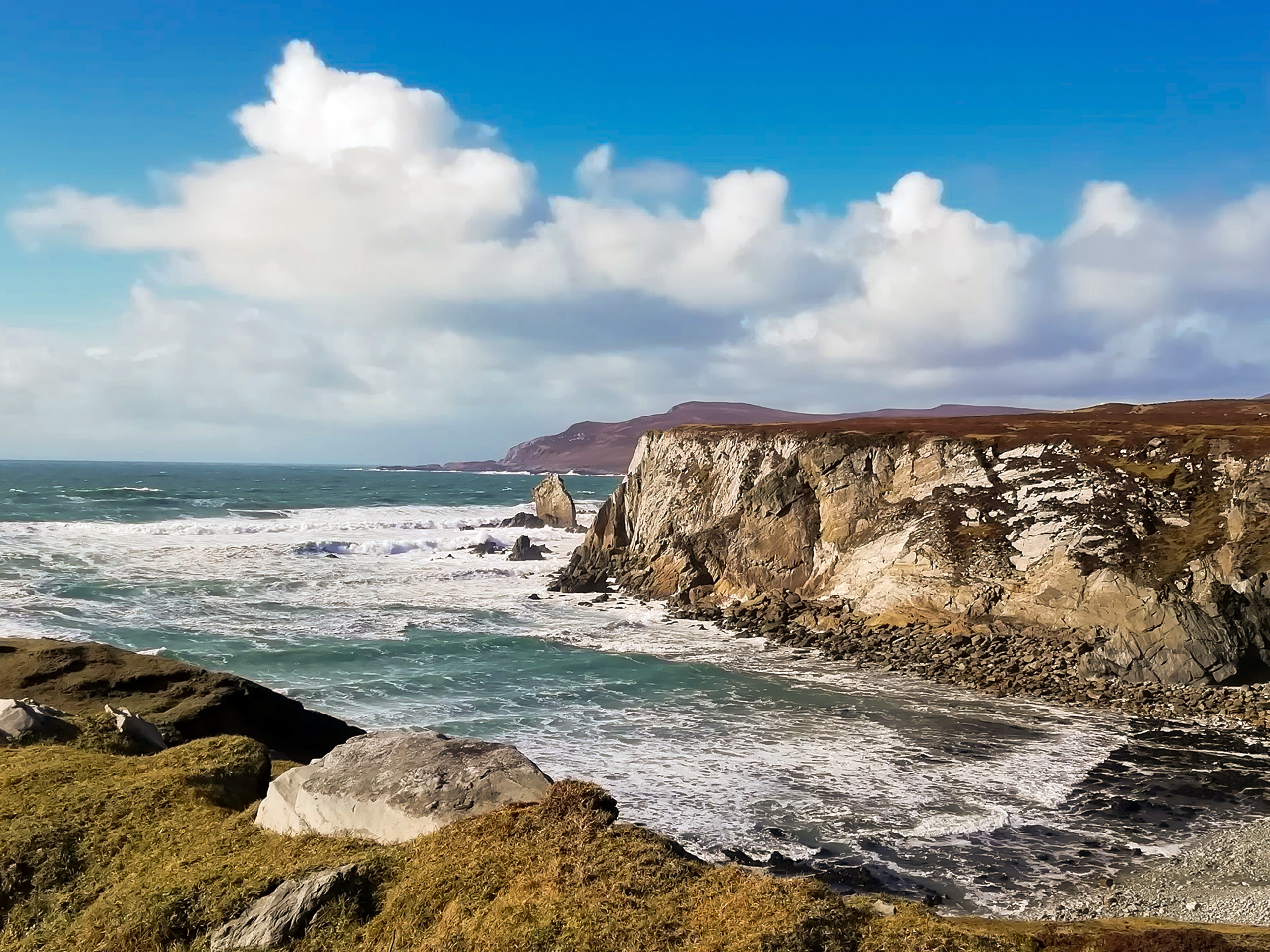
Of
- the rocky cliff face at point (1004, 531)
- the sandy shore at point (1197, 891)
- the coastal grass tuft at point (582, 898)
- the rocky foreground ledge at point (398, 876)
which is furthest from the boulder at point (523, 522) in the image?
the coastal grass tuft at point (582, 898)

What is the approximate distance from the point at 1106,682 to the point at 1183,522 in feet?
29.5

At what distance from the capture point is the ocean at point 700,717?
15195 millimetres

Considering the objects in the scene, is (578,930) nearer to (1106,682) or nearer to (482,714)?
(482,714)

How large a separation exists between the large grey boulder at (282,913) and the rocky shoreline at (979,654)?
23.4m

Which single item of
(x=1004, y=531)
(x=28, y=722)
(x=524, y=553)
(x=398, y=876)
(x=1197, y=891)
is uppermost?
(x=28, y=722)

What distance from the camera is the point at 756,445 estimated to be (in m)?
45.9

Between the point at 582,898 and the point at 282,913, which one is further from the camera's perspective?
the point at 282,913

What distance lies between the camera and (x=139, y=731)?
42.2ft

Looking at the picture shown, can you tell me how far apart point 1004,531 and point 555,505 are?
55.4m

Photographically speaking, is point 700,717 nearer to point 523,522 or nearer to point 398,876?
point 398,876

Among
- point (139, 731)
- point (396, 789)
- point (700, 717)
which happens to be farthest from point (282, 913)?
point (700, 717)

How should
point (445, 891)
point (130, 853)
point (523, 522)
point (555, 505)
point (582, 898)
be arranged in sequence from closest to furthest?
point (582, 898), point (445, 891), point (130, 853), point (523, 522), point (555, 505)

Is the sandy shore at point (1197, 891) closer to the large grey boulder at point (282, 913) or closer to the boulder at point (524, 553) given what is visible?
the large grey boulder at point (282, 913)

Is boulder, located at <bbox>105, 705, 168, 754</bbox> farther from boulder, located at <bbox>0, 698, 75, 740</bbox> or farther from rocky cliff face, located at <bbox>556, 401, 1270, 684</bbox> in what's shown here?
rocky cliff face, located at <bbox>556, 401, 1270, 684</bbox>
